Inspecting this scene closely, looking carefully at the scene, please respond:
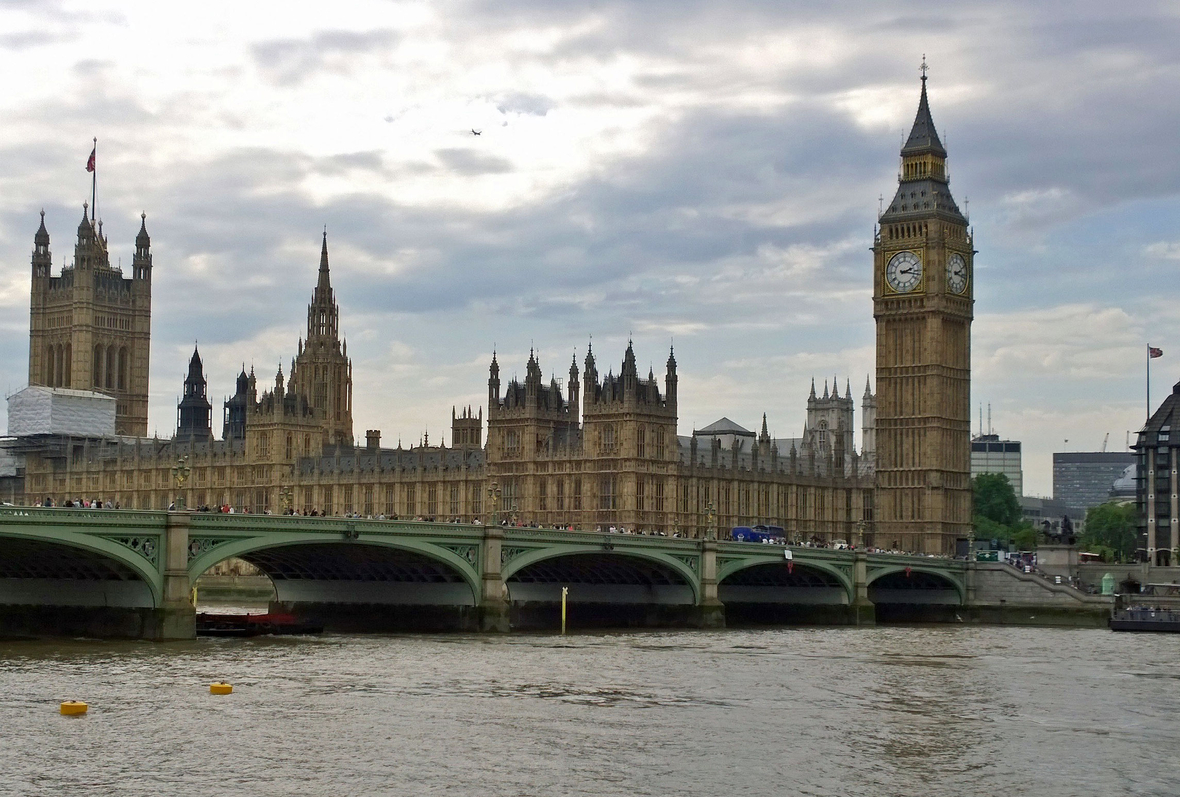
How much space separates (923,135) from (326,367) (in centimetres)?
5943

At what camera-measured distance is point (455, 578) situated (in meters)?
78.3

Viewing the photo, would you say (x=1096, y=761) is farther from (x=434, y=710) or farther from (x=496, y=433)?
(x=496, y=433)

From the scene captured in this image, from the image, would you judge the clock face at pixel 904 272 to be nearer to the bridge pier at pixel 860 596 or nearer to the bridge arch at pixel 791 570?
the bridge arch at pixel 791 570

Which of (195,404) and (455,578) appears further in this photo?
(195,404)

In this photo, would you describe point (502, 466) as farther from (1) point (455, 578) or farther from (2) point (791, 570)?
(1) point (455, 578)

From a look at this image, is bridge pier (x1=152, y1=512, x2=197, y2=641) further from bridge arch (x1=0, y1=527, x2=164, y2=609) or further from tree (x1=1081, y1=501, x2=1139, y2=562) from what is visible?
tree (x1=1081, y1=501, x2=1139, y2=562)

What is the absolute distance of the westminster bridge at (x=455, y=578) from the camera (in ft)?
212

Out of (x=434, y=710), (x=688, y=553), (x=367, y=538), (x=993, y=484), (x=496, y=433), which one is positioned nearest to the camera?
(x=434, y=710)

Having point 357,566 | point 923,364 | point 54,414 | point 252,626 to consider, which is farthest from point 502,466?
point 54,414

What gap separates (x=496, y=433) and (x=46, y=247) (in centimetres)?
9026

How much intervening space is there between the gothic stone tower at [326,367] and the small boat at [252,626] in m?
88.5

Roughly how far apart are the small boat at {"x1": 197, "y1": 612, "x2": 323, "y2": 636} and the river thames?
10.1ft

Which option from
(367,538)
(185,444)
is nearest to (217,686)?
(367,538)

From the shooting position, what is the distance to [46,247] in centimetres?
19975
